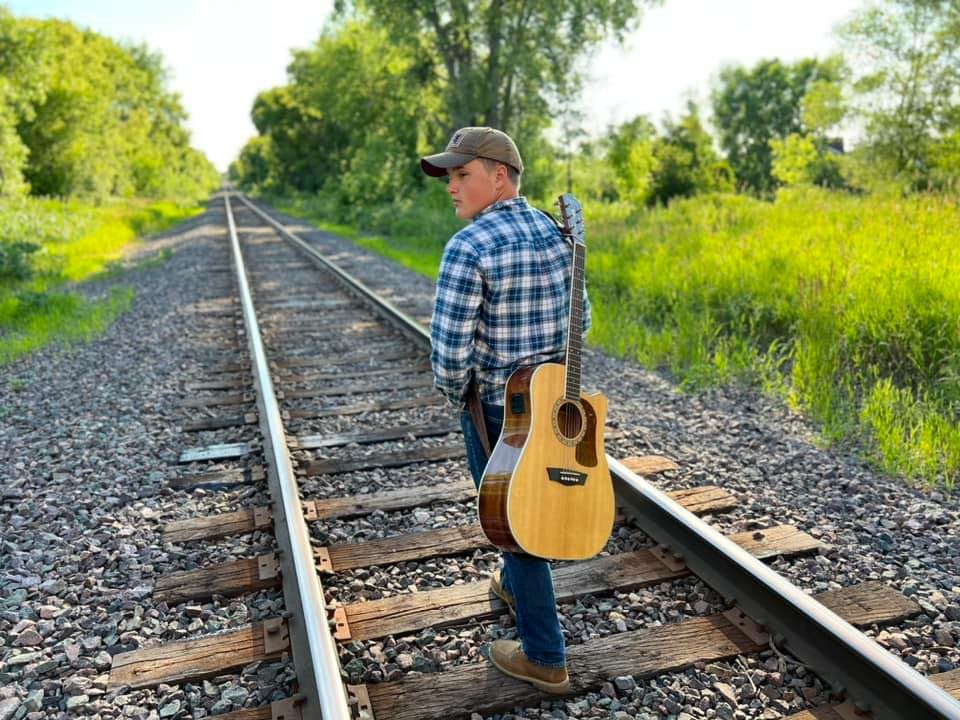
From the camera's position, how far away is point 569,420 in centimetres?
248

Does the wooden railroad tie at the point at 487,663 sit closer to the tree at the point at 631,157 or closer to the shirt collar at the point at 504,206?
the shirt collar at the point at 504,206

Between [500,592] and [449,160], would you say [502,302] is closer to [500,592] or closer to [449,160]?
[449,160]

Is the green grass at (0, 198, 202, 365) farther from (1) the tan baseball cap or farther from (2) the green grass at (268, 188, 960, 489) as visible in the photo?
(1) the tan baseball cap

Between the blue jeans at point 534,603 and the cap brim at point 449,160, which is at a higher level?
the cap brim at point 449,160

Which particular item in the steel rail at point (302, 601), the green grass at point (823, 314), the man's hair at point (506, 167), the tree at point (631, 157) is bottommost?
the steel rail at point (302, 601)

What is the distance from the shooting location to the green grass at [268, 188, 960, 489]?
5.10 meters

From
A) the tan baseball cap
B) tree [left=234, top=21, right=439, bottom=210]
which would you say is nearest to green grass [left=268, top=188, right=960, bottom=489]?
the tan baseball cap

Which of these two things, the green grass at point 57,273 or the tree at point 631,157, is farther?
the tree at point 631,157

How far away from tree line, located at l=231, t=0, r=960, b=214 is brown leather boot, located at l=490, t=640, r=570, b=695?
10.9 m

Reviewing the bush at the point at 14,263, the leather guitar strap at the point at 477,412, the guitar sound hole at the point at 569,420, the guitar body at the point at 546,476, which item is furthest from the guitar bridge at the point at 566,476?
the bush at the point at 14,263

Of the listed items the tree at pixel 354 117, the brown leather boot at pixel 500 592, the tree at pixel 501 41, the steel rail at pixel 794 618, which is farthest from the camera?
the tree at pixel 354 117

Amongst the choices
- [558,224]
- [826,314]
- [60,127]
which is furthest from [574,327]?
[60,127]

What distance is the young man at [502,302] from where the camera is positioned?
238 centimetres

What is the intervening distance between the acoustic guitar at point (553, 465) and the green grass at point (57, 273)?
722 cm
